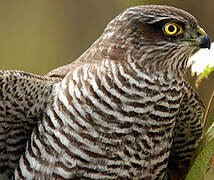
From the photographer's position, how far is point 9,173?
232cm

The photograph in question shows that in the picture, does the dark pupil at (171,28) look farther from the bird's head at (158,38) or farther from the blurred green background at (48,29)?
the blurred green background at (48,29)

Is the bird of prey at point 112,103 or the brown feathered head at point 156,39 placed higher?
the brown feathered head at point 156,39

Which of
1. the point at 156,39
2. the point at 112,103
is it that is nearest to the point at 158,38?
the point at 156,39

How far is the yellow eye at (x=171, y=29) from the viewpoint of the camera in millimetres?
2057

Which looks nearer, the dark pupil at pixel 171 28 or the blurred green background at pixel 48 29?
the dark pupil at pixel 171 28

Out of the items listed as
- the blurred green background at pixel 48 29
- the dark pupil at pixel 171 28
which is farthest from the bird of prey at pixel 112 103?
the blurred green background at pixel 48 29

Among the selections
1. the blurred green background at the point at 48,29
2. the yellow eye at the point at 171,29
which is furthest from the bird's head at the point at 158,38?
the blurred green background at the point at 48,29

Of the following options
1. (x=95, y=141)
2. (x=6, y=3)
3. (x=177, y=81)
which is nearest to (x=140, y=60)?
(x=177, y=81)

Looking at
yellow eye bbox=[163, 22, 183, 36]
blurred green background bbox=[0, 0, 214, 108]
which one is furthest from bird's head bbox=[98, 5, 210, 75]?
blurred green background bbox=[0, 0, 214, 108]

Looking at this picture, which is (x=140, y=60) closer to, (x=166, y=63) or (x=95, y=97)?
(x=166, y=63)

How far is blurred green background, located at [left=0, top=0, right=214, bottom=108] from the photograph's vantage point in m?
6.14

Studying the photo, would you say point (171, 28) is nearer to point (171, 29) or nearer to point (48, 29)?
point (171, 29)

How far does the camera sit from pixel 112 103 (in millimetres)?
2031

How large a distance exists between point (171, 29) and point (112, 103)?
462 mm
